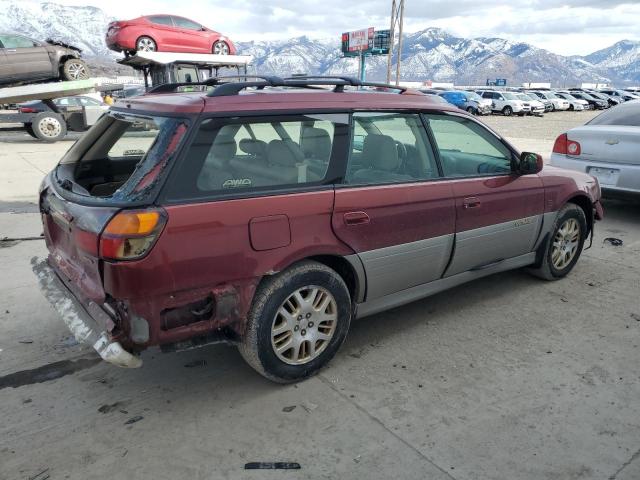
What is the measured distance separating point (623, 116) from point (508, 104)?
29.6 metres

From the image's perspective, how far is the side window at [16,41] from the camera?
14766 mm

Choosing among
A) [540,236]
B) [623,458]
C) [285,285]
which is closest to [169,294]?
[285,285]

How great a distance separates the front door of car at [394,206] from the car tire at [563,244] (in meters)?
1.41

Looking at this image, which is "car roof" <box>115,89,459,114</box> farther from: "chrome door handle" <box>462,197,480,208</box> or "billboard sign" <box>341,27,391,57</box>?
"billboard sign" <box>341,27,391,57</box>

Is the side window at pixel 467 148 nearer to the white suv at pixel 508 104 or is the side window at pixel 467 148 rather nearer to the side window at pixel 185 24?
the side window at pixel 185 24

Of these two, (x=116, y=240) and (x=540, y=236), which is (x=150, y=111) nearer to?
(x=116, y=240)

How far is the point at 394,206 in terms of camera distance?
3270mm

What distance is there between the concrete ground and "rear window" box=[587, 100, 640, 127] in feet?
12.1

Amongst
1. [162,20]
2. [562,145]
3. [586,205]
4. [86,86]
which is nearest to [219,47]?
[162,20]

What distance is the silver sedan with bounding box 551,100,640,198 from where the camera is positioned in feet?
20.8

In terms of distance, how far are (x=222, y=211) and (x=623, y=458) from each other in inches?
91.0

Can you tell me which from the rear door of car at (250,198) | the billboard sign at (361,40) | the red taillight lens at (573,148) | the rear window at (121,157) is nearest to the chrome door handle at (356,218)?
the rear door of car at (250,198)

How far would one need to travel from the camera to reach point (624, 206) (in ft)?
25.8

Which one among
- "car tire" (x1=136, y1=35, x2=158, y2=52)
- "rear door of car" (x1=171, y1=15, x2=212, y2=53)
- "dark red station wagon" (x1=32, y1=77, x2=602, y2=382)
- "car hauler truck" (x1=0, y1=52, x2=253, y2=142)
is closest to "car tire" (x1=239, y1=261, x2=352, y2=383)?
"dark red station wagon" (x1=32, y1=77, x2=602, y2=382)
